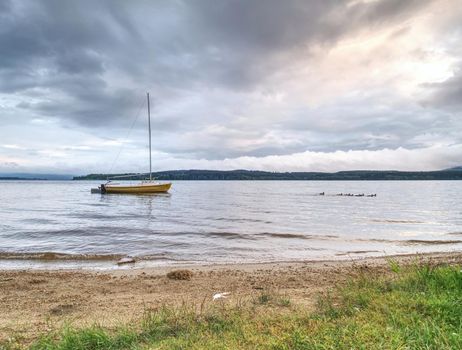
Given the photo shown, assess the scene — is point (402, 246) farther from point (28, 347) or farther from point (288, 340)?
point (28, 347)

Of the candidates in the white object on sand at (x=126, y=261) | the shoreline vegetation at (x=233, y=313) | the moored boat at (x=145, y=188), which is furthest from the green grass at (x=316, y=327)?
the moored boat at (x=145, y=188)

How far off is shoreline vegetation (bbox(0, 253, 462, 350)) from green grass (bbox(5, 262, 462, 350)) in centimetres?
1

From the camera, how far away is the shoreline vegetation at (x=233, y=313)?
425 centimetres

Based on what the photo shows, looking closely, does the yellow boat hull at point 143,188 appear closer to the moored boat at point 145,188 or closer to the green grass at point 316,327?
the moored boat at point 145,188

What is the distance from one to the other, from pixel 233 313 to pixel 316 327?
1.45 m

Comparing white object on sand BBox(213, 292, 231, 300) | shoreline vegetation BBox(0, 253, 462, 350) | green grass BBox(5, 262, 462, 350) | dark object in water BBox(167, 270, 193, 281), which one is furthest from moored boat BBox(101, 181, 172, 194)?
green grass BBox(5, 262, 462, 350)

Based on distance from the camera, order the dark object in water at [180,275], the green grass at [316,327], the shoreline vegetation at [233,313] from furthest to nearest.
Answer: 1. the dark object in water at [180,275]
2. the shoreline vegetation at [233,313]
3. the green grass at [316,327]

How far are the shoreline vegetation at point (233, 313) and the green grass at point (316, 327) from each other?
1 cm

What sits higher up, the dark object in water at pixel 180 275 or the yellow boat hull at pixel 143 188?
the yellow boat hull at pixel 143 188

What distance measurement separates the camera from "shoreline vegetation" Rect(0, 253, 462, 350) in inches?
167

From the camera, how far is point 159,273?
10758mm

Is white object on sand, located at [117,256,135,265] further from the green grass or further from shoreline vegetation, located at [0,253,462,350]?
the green grass

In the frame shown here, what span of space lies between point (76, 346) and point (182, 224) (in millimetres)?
19889

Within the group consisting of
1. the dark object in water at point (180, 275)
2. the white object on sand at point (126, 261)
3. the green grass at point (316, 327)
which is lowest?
the white object on sand at point (126, 261)
